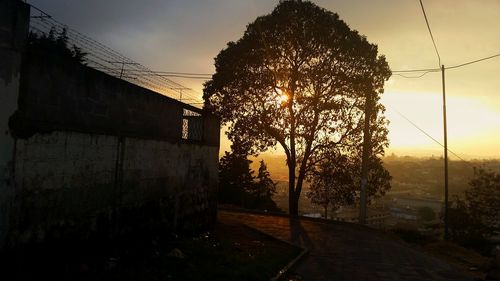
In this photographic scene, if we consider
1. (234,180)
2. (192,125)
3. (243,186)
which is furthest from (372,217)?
(192,125)

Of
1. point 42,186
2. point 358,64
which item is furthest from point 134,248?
point 358,64

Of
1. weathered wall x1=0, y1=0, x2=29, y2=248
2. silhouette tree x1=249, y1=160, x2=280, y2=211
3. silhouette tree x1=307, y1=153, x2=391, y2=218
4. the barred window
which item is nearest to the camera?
weathered wall x1=0, y1=0, x2=29, y2=248

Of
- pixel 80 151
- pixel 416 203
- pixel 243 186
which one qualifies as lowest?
pixel 416 203

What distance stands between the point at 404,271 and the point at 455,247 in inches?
348

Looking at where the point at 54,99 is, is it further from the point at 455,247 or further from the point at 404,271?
the point at 455,247

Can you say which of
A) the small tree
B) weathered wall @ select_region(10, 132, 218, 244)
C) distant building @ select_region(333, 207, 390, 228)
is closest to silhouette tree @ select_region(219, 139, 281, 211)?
distant building @ select_region(333, 207, 390, 228)

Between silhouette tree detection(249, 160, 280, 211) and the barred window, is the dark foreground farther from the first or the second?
silhouette tree detection(249, 160, 280, 211)

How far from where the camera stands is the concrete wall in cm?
756

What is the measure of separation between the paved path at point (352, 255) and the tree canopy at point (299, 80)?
17.3 feet

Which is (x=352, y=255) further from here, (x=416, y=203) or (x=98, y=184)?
(x=416, y=203)

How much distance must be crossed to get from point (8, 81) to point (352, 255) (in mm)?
12205

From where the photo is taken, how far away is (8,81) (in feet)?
24.1

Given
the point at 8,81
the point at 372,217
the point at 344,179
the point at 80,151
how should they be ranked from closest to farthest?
the point at 8,81
the point at 80,151
the point at 344,179
the point at 372,217

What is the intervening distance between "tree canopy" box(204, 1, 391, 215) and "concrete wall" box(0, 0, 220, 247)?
1138 cm
